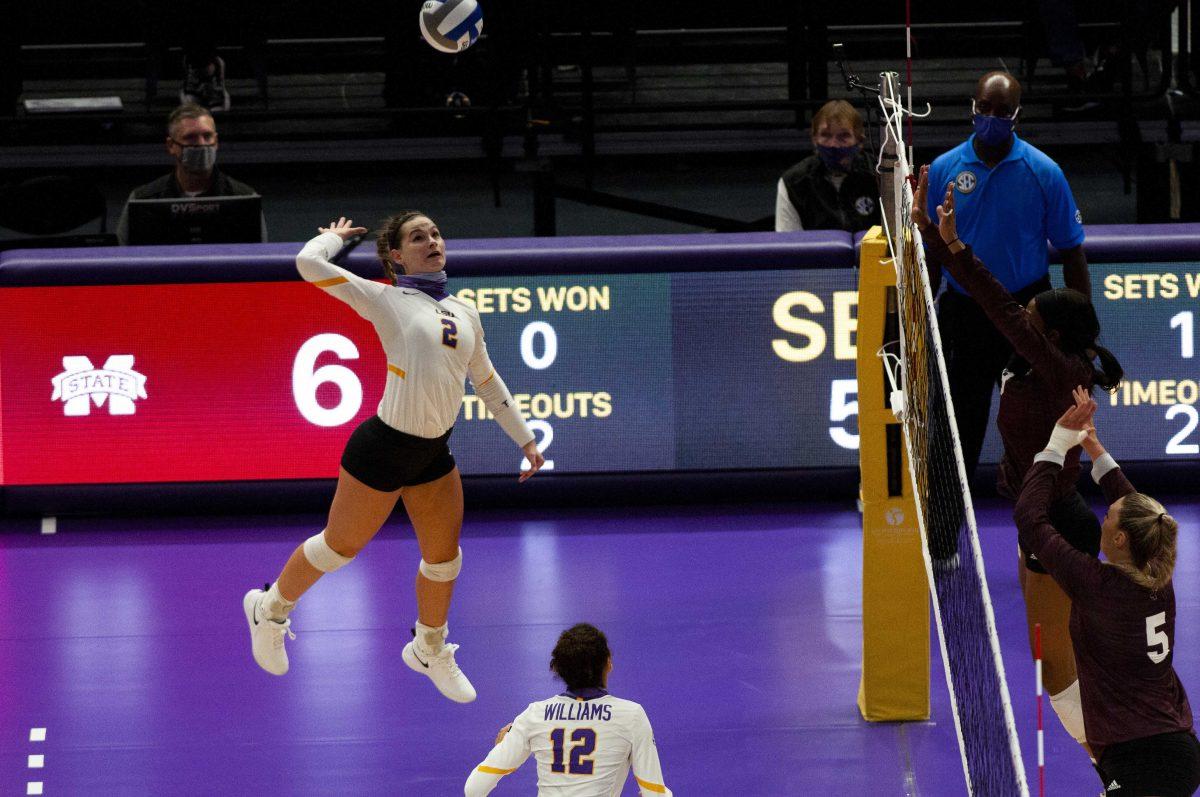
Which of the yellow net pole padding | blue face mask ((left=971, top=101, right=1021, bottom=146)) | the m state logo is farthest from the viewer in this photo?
the m state logo

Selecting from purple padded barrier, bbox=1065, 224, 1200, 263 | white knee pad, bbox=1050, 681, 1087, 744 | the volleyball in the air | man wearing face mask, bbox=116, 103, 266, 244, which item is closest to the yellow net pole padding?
white knee pad, bbox=1050, 681, 1087, 744

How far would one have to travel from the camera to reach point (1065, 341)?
6148 millimetres

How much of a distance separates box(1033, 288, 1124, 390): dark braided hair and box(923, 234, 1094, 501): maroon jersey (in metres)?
0.04

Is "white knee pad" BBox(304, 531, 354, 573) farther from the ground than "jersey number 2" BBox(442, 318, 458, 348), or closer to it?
closer to it

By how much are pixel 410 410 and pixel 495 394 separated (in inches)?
18.9

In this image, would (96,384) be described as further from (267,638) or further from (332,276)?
(332,276)

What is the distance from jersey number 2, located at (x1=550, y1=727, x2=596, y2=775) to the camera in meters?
5.10

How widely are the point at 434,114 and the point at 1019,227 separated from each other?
7.65 m

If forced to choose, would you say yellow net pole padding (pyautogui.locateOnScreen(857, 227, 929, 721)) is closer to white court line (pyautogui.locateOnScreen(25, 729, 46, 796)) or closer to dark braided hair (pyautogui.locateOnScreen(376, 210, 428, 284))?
dark braided hair (pyautogui.locateOnScreen(376, 210, 428, 284))

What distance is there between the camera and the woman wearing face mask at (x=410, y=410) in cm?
633

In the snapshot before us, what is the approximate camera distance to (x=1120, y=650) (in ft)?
16.8

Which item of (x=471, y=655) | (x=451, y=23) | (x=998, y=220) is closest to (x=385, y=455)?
(x=471, y=655)

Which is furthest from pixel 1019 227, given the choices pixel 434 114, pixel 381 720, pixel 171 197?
pixel 434 114

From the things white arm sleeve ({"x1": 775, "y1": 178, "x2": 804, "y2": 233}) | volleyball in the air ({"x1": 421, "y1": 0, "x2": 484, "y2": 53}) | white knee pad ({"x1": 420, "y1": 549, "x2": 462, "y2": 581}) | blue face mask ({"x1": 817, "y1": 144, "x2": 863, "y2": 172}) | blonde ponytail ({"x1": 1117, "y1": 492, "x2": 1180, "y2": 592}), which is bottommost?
white knee pad ({"x1": 420, "y1": 549, "x2": 462, "y2": 581})
